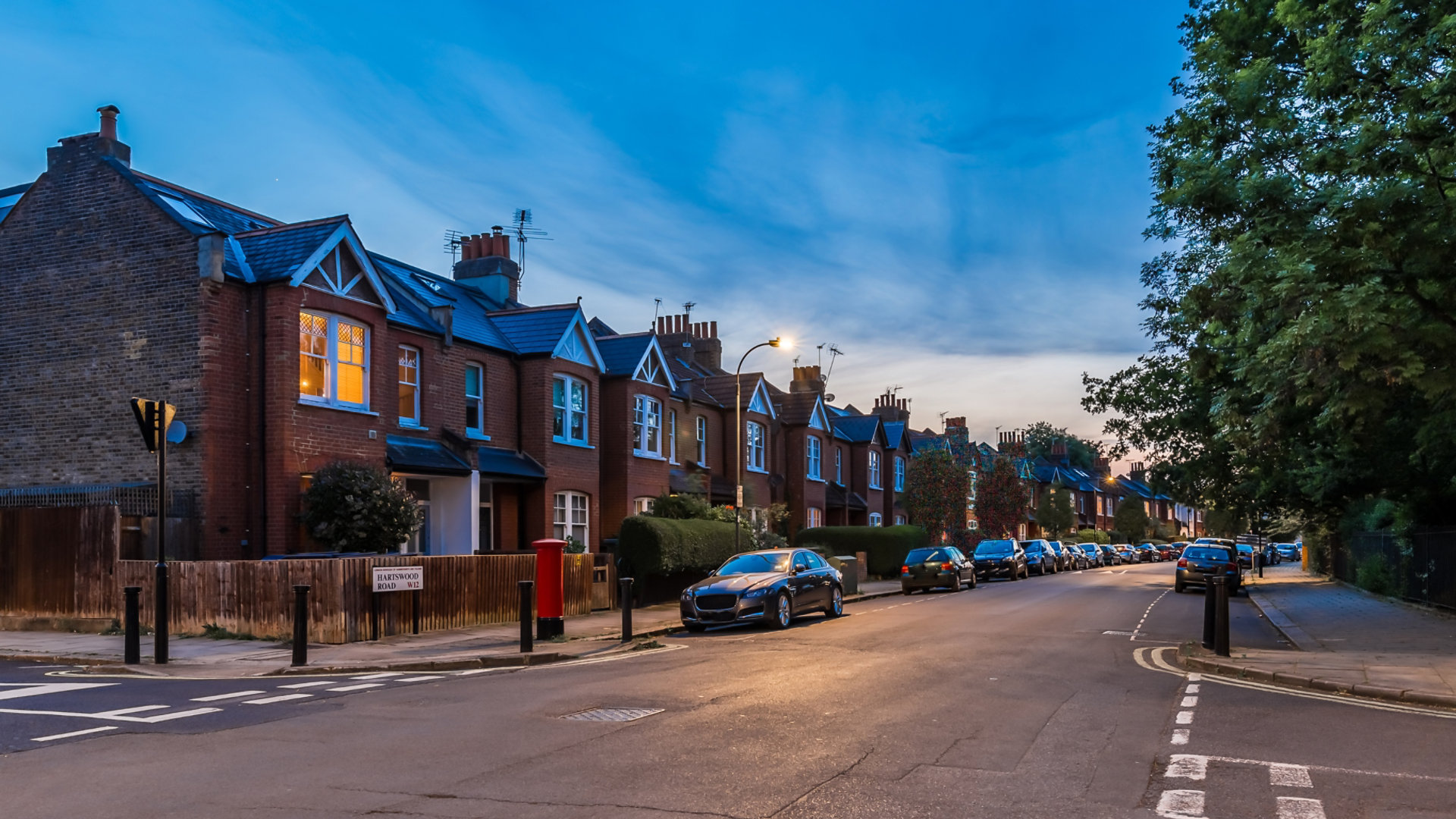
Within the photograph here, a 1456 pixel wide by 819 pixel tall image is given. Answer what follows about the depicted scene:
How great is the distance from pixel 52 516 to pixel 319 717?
12020 millimetres

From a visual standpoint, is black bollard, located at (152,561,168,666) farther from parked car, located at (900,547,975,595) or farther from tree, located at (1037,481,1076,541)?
tree, located at (1037,481,1076,541)

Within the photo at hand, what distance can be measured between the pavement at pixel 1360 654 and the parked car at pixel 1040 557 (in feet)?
78.7

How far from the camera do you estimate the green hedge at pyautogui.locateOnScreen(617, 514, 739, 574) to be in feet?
85.9

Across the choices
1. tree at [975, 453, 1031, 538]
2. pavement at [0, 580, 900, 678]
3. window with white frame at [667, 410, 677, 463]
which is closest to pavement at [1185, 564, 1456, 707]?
pavement at [0, 580, 900, 678]

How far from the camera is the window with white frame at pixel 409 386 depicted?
998 inches

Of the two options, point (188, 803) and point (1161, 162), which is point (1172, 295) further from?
point (188, 803)

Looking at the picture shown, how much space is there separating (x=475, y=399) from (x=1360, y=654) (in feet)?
64.9

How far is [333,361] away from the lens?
22391 millimetres

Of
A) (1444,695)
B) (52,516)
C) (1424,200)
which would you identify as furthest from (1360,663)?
(52,516)

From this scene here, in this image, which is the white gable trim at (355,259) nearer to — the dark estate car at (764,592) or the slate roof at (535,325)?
the slate roof at (535,325)

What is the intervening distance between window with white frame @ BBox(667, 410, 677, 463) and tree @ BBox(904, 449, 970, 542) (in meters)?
18.5

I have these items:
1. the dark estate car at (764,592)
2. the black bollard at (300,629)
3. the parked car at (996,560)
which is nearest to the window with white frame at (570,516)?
the dark estate car at (764,592)

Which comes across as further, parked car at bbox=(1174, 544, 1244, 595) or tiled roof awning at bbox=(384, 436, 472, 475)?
parked car at bbox=(1174, 544, 1244, 595)

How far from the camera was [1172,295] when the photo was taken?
1141 inches
